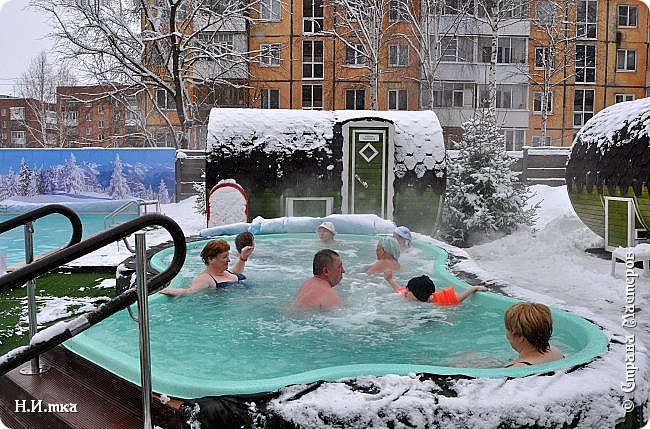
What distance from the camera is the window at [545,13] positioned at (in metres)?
13.5

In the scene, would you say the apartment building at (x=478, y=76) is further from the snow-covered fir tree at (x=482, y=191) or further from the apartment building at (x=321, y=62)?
the snow-covered fir tree at (x=482, y=191)

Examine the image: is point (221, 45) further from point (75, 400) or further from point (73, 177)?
point (75, 400)

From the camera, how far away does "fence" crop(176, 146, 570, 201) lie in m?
10.4

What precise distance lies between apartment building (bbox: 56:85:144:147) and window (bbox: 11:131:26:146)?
3.98ft

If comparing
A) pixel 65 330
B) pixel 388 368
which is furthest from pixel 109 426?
pixel 388 368

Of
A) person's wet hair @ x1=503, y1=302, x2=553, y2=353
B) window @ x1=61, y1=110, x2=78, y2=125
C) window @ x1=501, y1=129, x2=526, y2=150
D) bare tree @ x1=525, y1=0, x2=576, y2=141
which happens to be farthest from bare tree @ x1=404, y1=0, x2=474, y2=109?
person's wet hair @ x1=503, y1=302, x2=553, y2=353

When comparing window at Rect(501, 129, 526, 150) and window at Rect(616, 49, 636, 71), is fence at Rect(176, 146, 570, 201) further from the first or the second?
window at Rect(501, 129, 526, 150)

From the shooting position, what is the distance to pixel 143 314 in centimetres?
183

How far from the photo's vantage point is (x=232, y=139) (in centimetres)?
775

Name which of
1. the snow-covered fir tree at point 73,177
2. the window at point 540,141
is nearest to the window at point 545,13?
the window at point 540,141

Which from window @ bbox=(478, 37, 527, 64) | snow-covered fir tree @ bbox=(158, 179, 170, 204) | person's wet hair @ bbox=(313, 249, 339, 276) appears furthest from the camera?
window @ bbox=(478, 37, 527, 64)

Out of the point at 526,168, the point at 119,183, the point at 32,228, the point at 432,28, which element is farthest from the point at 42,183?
the point at 432,28

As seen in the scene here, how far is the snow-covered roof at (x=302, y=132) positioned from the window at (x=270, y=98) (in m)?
7.23

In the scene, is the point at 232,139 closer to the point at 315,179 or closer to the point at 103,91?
the point at 315,179
